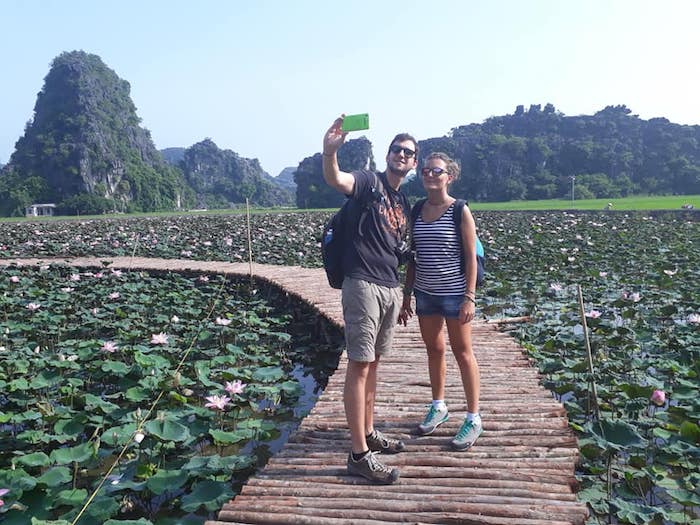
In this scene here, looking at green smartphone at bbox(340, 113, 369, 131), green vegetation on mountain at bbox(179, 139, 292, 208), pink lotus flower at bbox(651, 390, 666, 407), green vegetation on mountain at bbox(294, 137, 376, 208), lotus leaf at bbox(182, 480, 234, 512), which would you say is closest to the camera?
green smartphone at bbox(340, 113, 369, 131)

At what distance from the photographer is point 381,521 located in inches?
82.3

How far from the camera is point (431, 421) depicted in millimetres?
2826

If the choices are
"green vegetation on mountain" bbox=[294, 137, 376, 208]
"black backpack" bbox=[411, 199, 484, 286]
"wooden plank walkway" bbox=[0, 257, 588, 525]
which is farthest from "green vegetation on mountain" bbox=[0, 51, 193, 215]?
"black backpack" bbox=[411, 199, 484, 286]

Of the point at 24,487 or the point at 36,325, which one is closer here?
the point at 24,487

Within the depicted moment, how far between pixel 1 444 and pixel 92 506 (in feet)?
4.47

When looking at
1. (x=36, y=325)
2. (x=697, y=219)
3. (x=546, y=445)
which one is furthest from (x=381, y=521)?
(x=697, y=219)

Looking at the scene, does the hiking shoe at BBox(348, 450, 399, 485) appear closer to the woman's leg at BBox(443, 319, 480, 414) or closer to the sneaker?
the sneaker

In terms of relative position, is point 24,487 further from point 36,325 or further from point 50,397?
point 36,325

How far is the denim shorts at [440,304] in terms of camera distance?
2566mm

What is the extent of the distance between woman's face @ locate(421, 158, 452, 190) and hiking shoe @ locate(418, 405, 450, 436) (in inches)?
43.4

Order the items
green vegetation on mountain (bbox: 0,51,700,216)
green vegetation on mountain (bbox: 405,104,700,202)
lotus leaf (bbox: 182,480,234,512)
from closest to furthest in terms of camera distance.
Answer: lotus leaf (bbox: 182,480,234,512) → green vegetation on mountain (bbox: 405,104,700,202) → green vegetation on mountain (bbox: 0,51,700,216)

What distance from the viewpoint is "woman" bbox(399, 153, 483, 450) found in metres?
2.53

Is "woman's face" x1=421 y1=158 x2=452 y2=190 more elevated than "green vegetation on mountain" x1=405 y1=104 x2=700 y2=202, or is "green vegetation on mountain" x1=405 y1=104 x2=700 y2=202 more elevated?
"green vegetation on mountain" x1=405 y1=104 x2=700 y2=202

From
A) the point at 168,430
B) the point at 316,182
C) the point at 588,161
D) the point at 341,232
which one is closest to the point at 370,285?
the point at 341,232
